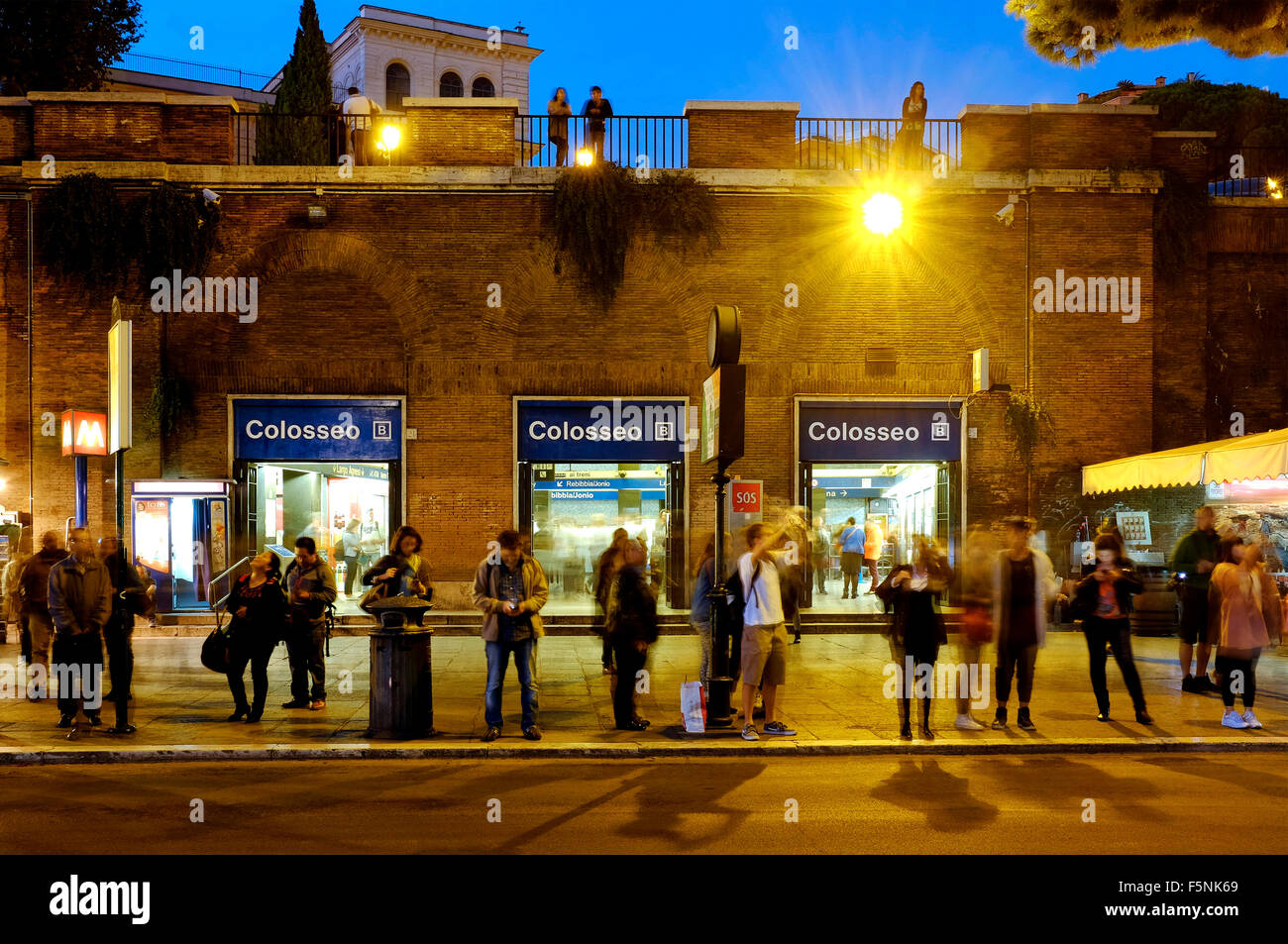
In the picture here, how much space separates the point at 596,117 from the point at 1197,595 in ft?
46.5

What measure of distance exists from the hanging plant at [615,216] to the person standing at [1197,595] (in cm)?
1051

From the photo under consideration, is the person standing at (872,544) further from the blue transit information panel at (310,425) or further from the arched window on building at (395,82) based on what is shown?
the arched window on building at (395,82)

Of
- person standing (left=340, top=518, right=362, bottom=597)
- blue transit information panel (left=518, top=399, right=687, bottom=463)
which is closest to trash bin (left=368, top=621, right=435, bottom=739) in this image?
blue transit information panel (left=518, top=399, right=687, bottom=463)

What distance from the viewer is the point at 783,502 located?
19.4 metres

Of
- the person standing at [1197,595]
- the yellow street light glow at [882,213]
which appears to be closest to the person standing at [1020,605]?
the person standing at [1197,595]

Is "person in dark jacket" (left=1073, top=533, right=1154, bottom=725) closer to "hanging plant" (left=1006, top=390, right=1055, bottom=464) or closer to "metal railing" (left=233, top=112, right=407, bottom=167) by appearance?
"hanging plant" (left=1006, top=390, right=1055, bottom=464)

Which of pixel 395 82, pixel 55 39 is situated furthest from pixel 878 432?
pixel 395 82

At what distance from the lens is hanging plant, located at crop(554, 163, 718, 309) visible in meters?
19.2

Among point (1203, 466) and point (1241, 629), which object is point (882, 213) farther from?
point (1241, 629)

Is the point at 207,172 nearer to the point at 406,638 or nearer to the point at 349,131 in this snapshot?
the point at 349,131

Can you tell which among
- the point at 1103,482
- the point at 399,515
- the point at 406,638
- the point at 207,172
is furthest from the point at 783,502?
the point at 207,172

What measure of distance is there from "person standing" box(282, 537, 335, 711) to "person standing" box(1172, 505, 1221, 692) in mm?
9762

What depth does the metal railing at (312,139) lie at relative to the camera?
65.2 feet

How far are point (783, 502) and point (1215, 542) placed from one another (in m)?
8.51
